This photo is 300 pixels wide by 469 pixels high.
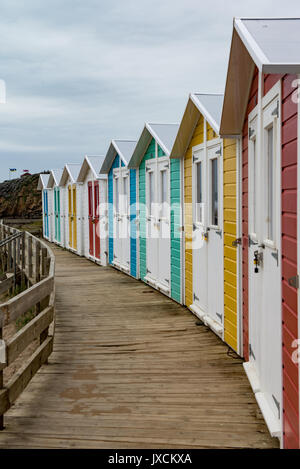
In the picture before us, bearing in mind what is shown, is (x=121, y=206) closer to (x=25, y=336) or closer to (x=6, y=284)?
(x=6, y=284)

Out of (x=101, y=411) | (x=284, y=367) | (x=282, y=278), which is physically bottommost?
(x=101, y=411)

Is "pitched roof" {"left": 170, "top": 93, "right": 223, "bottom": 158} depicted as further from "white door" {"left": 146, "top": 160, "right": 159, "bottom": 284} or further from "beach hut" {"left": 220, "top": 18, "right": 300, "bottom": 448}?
"white door" {"left": 146, "top": 160, "right": 159, "bottom": 284}

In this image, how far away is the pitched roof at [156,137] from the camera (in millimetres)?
9664

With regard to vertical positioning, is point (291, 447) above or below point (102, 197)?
below

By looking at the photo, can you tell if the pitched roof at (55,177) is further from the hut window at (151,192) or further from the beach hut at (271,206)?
the beach hut at (271,206)

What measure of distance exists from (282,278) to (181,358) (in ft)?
8.38

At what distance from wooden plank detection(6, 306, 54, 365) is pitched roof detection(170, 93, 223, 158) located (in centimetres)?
277

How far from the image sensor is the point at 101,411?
180 inches

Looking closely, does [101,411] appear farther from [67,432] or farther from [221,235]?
[221,235]

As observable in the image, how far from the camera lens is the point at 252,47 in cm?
311

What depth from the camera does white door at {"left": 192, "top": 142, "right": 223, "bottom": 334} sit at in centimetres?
680

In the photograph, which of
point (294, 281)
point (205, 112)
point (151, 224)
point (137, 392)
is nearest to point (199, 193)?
point (205, 112)

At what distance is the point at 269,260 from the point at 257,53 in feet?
5.79
